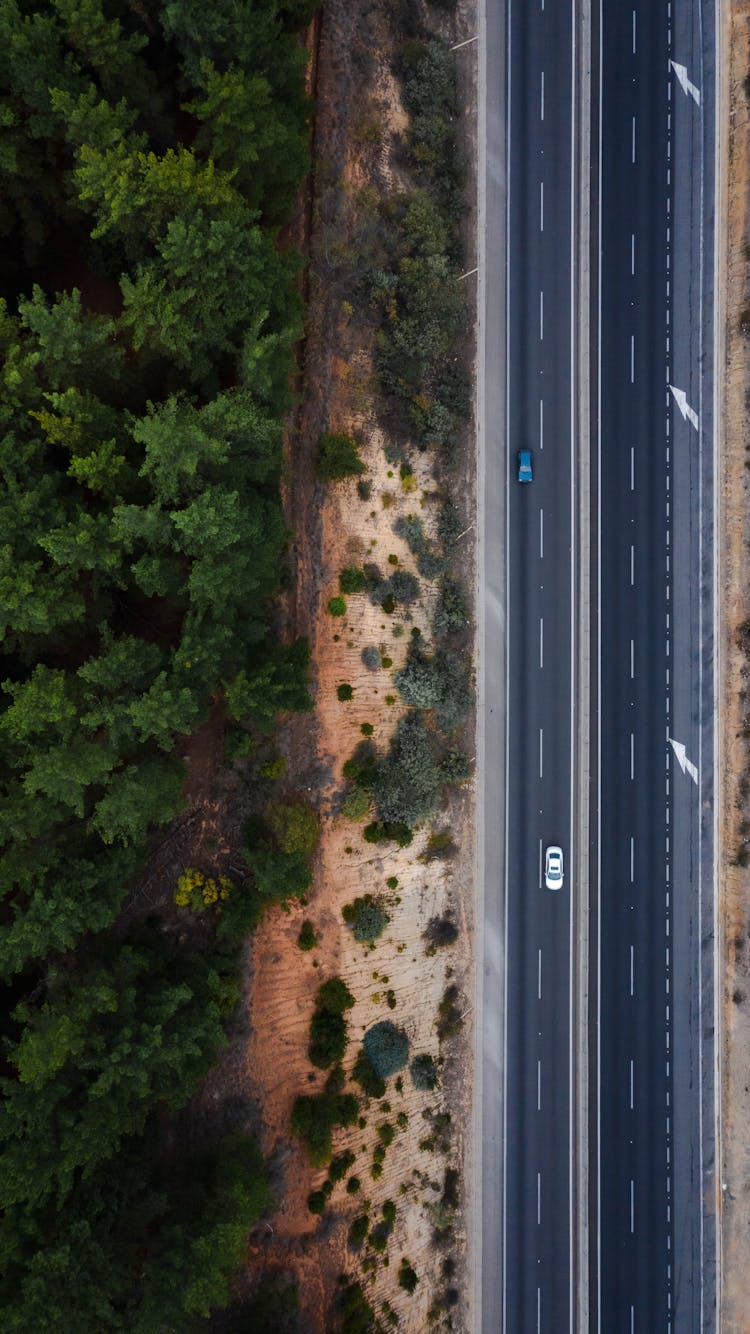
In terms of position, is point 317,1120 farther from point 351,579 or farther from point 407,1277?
point 351,579

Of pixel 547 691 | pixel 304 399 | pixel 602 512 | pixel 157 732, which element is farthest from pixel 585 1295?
pixel 304 399

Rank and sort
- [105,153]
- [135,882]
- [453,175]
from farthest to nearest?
[453,175] → [135,882] → [105,153]

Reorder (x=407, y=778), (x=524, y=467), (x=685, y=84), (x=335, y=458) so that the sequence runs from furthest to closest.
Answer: (x=524, y=467) → (x=685, y=84) → (x=407, y=778) → (x=335, y=458)

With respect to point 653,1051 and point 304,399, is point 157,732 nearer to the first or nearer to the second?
point 304,399

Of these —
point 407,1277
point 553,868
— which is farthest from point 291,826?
point 407,1277

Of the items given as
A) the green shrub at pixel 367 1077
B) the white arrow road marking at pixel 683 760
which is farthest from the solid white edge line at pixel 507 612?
the white arrow road marking at pixel 683 760

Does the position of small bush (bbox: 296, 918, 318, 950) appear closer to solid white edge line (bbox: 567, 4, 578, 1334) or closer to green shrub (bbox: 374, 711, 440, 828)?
green shrub (bbox: 374, 711, 440, 828)

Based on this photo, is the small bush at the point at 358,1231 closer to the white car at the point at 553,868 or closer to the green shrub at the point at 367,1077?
the green shrub at the point at 367,1077
